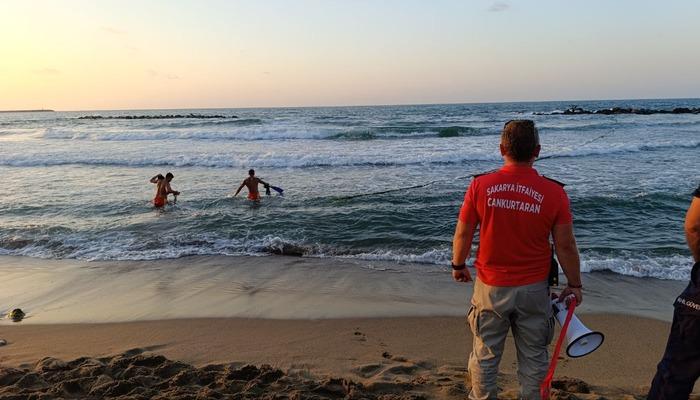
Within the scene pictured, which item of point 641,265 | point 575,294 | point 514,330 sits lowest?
point 641,265

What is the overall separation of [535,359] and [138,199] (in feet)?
40.7

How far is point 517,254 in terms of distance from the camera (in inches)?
107

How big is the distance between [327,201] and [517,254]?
32.4 feet

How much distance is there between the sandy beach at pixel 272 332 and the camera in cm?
379

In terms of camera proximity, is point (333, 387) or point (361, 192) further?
point (361, 192)

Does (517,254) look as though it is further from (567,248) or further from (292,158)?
(292,158)

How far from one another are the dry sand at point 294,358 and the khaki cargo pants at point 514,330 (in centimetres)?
77

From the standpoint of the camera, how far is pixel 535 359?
112 inches

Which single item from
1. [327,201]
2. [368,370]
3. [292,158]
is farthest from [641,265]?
[292,158]

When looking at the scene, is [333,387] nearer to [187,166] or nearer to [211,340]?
[211,340]

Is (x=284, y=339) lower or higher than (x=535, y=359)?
lower

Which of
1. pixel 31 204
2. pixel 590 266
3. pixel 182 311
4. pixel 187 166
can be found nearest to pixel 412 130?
pixel 187 166

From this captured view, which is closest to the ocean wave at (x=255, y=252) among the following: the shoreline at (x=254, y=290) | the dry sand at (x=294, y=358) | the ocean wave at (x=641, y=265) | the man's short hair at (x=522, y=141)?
the ocean wave at (x=641, y=265)

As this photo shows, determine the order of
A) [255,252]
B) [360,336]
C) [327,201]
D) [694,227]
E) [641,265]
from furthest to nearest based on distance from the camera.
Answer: [327,201] < [255,252] < [641,265] < [360,336] < [694,227]
